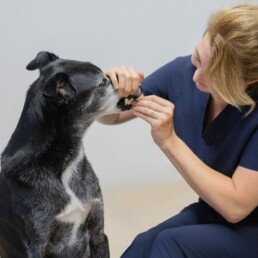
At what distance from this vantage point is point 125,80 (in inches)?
60.9

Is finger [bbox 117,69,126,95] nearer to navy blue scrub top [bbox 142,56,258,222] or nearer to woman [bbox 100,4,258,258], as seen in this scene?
woman [bbox 100,4,258,258]

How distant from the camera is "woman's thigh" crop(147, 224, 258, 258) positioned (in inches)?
62.8

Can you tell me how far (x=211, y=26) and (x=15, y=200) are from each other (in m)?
0.82

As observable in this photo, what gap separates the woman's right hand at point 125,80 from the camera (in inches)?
60.7

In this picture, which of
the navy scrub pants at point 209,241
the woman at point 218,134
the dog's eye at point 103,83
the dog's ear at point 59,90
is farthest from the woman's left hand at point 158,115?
the navy scrub pants at point 209,241

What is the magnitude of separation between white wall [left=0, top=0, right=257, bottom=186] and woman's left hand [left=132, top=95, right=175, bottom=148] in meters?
1.09

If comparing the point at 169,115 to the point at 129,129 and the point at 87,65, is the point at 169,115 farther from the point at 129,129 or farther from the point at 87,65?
the point at 129,129

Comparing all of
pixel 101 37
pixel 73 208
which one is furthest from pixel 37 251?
pixel 101 37

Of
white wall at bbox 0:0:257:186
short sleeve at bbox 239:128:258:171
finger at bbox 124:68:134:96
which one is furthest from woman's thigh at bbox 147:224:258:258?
white wall at bbox 0:0:257:186

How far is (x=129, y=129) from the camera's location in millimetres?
2787

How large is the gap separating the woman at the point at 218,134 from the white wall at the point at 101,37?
892mm

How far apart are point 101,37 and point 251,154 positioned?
4.25ft

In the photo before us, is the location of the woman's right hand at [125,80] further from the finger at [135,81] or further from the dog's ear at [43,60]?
the dog's ear at [43,60]

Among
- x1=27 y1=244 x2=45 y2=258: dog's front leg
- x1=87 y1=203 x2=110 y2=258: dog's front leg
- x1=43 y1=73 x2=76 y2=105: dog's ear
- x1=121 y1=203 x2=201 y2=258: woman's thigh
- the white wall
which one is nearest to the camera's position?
x1=43 y1=73 x2=76 y2=105: dog's ear
